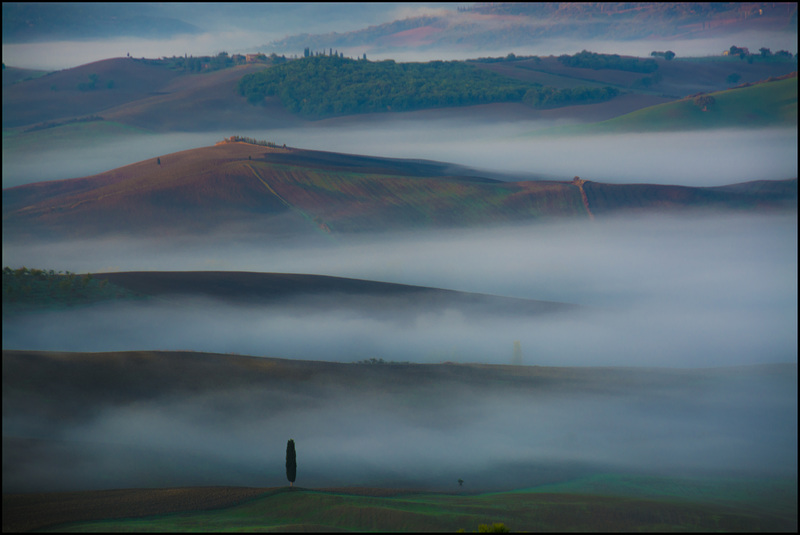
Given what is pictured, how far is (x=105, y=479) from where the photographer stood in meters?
37.5

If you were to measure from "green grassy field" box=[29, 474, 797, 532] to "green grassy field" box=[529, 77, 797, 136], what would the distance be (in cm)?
15225

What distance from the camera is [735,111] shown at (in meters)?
176

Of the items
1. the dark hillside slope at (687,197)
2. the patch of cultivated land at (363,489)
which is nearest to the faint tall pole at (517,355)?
the patch of cultivated land at (363,489)

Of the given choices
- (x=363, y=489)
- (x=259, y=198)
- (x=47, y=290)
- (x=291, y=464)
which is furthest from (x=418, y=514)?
(x=259, y=198)

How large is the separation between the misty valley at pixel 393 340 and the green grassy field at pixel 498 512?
19 centimetres

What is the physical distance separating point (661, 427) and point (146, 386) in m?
33.3

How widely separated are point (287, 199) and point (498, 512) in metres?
89.4

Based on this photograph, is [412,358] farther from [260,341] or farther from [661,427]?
[661,427]

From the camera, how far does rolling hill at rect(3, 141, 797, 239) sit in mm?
116625

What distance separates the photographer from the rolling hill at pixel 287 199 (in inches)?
4592

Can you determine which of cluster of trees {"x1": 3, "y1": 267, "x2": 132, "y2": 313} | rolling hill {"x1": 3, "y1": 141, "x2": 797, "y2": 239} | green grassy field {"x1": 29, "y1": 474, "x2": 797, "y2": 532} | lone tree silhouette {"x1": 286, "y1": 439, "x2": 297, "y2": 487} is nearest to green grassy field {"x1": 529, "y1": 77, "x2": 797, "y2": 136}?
rolling hill {"x1": 3, "y1": 141, "x2": 797, "y2": 239}

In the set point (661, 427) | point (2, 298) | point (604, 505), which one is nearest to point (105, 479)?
point (604, 505)

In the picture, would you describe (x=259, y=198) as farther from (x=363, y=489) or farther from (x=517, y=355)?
(x=363, y=489)

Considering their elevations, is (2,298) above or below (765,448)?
above
